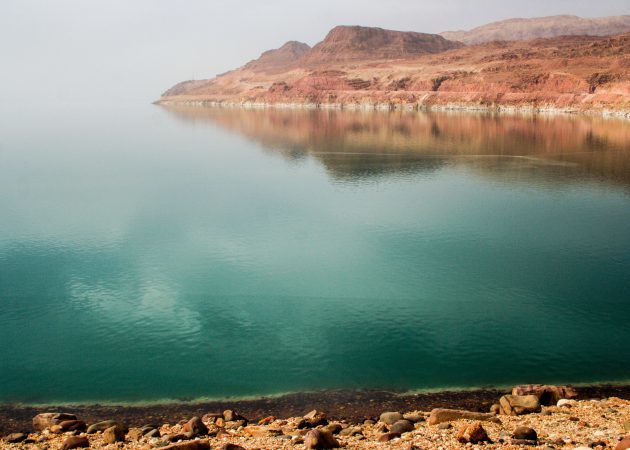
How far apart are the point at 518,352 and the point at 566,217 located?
68.5 ft

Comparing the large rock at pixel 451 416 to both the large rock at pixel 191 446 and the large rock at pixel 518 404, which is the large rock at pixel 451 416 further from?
the large rock at pixel 191 446

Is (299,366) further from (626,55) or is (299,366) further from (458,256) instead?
(626,55)

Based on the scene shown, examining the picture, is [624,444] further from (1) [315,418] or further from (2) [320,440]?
(1) [315,418]

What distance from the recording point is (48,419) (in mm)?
15164

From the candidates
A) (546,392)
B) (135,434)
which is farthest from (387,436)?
(135,434)

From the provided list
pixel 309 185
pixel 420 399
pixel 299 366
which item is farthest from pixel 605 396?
pixel 309 185

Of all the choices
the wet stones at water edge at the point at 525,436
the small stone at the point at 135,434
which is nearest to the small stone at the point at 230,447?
the small stone at the point at 135,434

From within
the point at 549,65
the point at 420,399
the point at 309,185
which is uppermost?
the point at 549,65

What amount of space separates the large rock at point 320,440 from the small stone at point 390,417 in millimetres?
2326

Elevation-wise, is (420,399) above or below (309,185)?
below

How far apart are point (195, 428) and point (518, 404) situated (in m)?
8.40

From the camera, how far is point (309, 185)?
5091 cm

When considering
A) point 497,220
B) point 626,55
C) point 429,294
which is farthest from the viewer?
point 626,55

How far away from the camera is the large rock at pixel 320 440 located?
12.6 m
